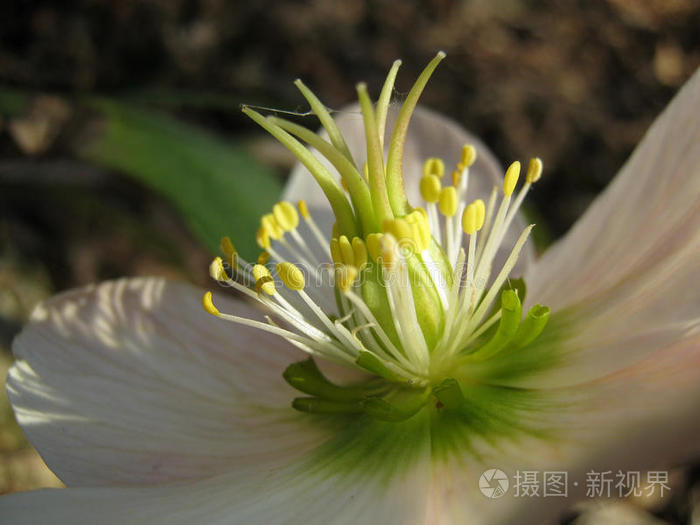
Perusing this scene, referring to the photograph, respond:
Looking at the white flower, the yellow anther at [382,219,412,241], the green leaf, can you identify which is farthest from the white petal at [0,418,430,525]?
the green leaf

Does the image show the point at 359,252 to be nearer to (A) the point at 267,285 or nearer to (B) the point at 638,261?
(A) the point at 267,285

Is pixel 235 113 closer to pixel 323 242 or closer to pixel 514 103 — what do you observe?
pixel 514 103

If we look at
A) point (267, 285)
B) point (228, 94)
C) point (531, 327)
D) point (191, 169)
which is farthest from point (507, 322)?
point (228, 94)

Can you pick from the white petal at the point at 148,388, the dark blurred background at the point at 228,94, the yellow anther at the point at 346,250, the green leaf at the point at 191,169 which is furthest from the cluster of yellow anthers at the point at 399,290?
the dark blurred background at the point at 228,94

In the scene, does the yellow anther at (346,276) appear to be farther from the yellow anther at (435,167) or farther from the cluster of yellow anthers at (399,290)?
the yellow anther at (435,167)

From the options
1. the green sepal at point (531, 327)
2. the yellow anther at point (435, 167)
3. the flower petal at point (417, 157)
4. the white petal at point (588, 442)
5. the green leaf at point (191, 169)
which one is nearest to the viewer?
the white petal at point (588, 442)

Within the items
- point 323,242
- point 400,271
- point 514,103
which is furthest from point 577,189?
point 400,271

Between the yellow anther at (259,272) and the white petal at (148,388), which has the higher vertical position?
the yellow anther at (259,272)
